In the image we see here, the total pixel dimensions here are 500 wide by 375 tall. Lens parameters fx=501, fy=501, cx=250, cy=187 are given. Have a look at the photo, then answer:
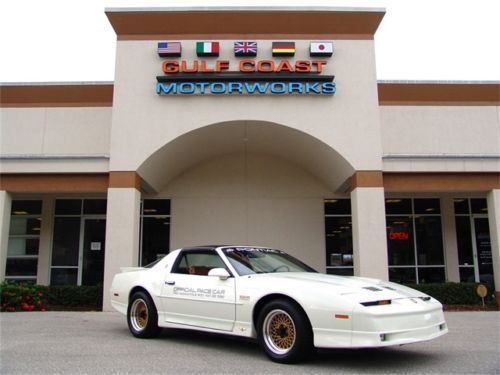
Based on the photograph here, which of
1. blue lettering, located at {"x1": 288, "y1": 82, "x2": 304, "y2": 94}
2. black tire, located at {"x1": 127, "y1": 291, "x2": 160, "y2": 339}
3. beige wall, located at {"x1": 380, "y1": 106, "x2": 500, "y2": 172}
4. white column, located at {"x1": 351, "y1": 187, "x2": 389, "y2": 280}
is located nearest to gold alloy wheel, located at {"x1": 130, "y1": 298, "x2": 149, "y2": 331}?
black tire, located at {"x1": 127, "y1": 291, "x2": 160, "y2": 339}

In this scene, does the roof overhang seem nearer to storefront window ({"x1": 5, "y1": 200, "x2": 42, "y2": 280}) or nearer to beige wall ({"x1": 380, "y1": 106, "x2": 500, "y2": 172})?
beige wall ({"x1": 380, "y1": 106, "x2": 500, "y2": 172})

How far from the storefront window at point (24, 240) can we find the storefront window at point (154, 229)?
11.8 ft

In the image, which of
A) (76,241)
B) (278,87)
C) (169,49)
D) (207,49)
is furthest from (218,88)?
(76,241)

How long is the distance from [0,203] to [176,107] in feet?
17.9

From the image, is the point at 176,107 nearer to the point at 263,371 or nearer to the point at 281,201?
the point at 281,201

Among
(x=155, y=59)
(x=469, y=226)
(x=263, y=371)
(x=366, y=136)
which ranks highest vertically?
(x=155, y=59)

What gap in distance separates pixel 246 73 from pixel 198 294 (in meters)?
8.00

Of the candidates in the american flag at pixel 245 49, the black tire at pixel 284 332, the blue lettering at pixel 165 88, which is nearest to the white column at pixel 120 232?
the blue lettering at pixel 165 88

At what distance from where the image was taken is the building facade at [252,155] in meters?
13.3

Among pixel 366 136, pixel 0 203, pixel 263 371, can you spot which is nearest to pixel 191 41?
pixel 366 136

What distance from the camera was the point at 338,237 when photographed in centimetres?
1655

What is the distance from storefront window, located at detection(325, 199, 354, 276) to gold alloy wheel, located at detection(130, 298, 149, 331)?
9.38m

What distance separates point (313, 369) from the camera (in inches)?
215

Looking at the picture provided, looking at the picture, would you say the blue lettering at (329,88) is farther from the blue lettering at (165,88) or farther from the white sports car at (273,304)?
the white sports car at (273,304)
